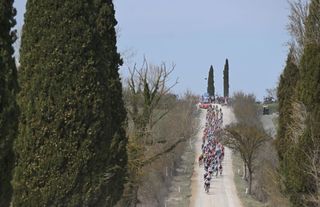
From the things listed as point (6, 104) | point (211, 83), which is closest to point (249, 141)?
point (6, 104)

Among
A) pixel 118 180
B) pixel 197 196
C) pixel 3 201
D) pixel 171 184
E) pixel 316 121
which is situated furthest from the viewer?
pixel 171 184

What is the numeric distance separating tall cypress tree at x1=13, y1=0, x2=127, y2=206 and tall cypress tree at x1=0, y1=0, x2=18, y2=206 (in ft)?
11.4

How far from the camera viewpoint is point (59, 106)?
12492 mm

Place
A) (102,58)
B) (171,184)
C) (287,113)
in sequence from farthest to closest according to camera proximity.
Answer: (171,184)
(287,113)
(102,58)

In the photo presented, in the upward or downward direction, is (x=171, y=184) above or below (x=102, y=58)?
below

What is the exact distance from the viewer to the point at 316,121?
18984mm

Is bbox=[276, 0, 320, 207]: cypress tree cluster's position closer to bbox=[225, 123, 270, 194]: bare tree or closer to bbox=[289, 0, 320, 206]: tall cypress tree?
bbox=[289, 0, 320, 206]: tall cypress tree

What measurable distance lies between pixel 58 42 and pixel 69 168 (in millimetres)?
2531

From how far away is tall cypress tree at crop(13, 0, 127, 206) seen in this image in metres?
12.2

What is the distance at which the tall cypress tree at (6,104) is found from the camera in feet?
27.8

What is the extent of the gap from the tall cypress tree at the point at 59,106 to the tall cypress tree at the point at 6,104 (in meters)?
3.48

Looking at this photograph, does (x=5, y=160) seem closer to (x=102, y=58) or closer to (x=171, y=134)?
(x=102, y=58)

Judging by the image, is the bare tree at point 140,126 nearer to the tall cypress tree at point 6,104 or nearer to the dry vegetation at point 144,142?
the dry vegetation at point 144,142

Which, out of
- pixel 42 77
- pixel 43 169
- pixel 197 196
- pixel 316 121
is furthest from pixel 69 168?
pixel 197 196
